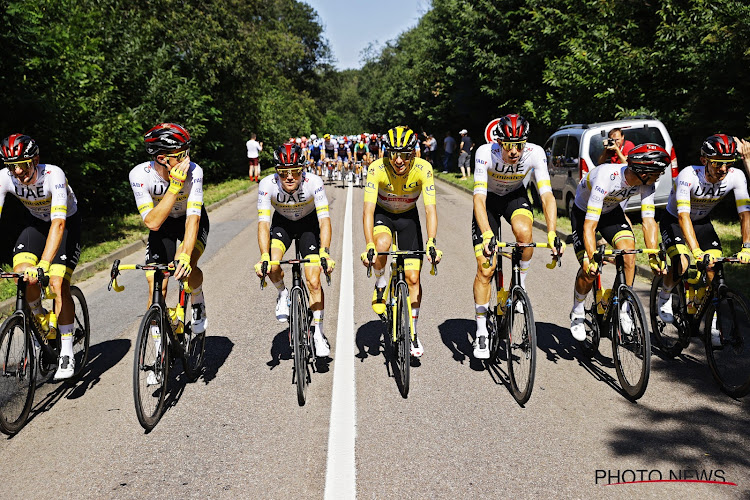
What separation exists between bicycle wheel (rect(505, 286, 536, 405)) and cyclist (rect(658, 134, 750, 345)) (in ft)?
5.39

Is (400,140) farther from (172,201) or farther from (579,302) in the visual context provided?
(579,302)

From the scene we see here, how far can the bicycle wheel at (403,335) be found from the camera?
5137mm

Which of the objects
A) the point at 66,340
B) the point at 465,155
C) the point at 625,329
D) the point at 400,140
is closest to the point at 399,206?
the point at 400,140

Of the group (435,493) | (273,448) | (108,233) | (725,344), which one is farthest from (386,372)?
(108,233)

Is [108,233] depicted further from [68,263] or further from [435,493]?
[435,493]

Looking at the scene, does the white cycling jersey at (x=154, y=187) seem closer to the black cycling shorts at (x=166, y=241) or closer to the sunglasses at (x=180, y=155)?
the sunglasses at (x=180, y=155)

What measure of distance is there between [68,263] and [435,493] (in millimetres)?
3907

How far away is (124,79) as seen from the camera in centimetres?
1820

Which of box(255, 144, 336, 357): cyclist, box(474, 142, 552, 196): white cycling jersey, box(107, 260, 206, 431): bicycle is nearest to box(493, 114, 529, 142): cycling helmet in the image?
box(474, 142, 552, 196): white cycling jersey

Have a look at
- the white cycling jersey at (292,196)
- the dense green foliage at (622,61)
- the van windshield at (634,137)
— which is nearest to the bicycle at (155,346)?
the white cycling jersey at (292,196)

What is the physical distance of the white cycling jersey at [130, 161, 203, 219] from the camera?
5.32 metres

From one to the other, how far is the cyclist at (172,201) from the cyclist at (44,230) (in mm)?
696

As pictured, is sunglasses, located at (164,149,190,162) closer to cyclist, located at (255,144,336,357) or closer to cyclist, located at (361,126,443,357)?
cyclist, located at (255,144,336,357)

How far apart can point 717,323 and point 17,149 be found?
235 inches
